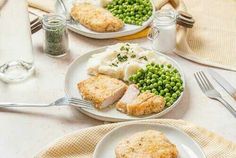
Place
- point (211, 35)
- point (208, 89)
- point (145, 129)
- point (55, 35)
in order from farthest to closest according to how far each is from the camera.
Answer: point (211, 35) < point (55, 35) < point (208, 89) < point (145, 129)

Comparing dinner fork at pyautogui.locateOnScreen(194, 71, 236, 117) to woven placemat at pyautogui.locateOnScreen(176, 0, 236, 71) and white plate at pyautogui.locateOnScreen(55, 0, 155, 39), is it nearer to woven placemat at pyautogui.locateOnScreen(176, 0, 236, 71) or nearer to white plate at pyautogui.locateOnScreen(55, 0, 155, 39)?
woven placemat at pyautogui.locateOnScreen(176, 0, 236, 71)

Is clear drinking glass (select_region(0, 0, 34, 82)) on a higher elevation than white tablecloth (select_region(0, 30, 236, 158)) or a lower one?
higher

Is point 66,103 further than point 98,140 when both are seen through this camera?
Yes

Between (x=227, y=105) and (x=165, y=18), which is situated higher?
(x=165, y=18)

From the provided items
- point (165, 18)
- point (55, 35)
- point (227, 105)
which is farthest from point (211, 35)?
point (55, 35)

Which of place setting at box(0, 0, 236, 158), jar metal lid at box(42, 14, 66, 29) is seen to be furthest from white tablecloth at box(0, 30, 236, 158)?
jar metal lid at box(42, 14, 66, 29)

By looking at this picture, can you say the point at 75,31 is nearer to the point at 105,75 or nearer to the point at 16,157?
the point at 105,75

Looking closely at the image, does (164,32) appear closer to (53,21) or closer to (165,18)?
(165,18)

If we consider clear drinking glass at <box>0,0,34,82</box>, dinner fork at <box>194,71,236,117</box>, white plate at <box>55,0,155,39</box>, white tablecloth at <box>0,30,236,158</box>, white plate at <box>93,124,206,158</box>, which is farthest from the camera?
white plate at <box>55,0,155,39</box>
